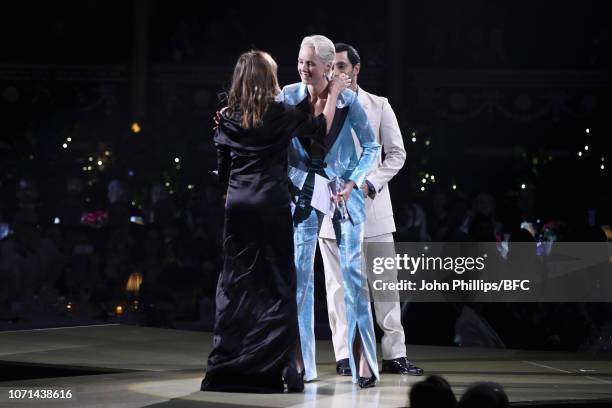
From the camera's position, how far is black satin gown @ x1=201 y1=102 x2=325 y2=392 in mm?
4492

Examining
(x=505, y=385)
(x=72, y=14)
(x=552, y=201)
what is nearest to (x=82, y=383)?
(x=505, y=385)

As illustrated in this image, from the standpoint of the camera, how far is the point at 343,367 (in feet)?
17.0

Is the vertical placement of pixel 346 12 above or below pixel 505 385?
above

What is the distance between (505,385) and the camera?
4887 mm

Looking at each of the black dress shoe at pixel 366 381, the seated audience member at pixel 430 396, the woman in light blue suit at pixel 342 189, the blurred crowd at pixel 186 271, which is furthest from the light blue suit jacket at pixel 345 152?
the seated audience member at pixel 430 396

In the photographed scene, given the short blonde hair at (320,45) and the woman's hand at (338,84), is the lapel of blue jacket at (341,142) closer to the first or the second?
the woman's hand at (338,84)

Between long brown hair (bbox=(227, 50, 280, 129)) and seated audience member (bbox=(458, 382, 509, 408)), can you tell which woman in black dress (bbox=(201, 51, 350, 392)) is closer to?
long brown hair (bbox=(227, 50, 280, 129))

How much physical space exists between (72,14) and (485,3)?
5.72 meters

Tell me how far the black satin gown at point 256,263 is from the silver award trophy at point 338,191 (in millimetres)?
214

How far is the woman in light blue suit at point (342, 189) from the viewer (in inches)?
→ 186

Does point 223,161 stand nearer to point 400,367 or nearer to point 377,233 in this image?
point 377,233

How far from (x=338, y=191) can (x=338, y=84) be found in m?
0.44

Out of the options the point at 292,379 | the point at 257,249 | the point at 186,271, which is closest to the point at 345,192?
the point at 257,249

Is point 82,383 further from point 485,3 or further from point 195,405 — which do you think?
point 485,3
